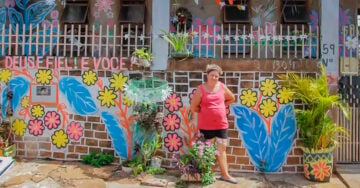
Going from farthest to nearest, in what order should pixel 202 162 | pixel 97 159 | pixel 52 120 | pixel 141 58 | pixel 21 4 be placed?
1. pixel 21 4
2. pixel 52 120
3. pixel 97 159
4. pixel 141 58
5. pixel 202 162

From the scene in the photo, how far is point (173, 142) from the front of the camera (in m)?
5.38

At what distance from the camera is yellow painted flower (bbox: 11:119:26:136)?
5.61 metres

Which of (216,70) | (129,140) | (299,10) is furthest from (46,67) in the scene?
(299,10)

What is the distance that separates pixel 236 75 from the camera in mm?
5367

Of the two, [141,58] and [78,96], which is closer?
[141,58]

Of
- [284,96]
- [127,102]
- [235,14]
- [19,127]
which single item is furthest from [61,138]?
[235,14]

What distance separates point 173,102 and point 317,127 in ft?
7.38

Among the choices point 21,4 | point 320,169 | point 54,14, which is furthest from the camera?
point 54,14

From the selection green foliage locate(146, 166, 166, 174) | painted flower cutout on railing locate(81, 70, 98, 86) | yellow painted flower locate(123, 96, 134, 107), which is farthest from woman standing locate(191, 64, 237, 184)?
painted flower cutout on railing locate(81, 70, 98, 86)

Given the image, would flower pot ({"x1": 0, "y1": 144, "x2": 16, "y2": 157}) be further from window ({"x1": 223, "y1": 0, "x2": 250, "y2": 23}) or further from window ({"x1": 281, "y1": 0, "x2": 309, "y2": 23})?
window ({"x1": 281, "y1": 0, "x2": 309, "y2": 23})

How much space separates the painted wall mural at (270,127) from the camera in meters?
5.27

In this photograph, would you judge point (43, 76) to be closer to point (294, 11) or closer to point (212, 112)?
point (212, 112)

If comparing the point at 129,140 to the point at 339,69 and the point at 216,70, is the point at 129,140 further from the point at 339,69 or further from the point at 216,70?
the point at 339,69

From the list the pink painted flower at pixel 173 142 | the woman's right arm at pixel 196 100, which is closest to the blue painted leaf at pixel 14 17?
the pink painted flower at pixel 173 142
